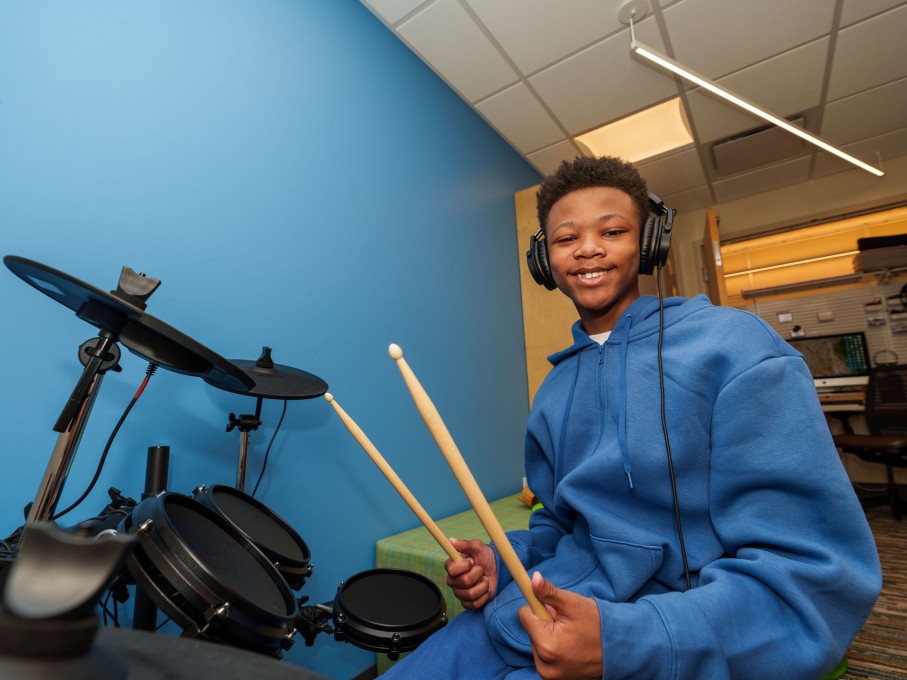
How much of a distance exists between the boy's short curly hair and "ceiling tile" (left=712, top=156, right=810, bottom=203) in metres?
3.51

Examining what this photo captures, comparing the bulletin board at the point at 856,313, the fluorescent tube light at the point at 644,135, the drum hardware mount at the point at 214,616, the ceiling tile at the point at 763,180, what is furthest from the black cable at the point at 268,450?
the bulletin board at the point at 856,313

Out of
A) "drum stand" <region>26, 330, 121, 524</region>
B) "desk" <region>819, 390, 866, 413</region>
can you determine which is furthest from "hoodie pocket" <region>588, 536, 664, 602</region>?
"desk" <region>819, 390, 866, 413</region>

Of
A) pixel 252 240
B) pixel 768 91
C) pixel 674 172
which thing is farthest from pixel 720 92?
pixel 252 240

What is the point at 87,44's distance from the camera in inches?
40.2

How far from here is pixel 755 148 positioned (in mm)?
3156

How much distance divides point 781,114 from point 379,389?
9.86ft

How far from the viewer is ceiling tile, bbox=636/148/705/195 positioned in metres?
3.26

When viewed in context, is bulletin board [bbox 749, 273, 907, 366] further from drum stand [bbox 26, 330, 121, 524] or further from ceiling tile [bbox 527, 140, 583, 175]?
drum stand [bbox 26, 330, 121, 524]

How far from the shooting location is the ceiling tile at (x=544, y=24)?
1947 mm

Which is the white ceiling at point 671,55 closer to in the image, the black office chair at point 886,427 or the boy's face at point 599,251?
the boy's face at point 599,251

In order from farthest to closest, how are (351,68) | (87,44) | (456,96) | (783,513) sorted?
(456,96) < (351,68) < (87,44) < (783,513)

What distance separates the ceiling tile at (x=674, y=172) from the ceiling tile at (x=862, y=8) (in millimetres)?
Answer: 1112

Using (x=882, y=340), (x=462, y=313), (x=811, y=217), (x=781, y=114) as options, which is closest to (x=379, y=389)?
(x=462, y=313)

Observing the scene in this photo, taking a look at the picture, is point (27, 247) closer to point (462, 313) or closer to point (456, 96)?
point (462, 313)
